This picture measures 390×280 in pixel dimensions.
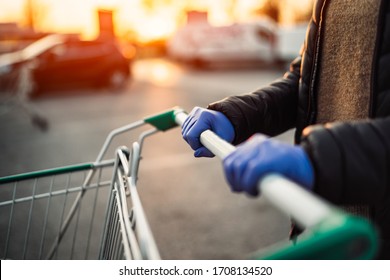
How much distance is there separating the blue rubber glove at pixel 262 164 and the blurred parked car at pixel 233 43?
48.1 feet

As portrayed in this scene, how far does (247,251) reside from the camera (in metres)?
2.75

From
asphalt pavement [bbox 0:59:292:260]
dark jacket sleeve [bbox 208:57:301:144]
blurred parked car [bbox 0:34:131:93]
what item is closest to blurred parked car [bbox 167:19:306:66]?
blurred parked car [bbox 0:34:131:93]

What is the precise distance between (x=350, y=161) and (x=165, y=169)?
12.3ft

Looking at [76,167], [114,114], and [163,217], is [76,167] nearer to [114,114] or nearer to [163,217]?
[163,217]

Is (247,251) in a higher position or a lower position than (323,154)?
lower

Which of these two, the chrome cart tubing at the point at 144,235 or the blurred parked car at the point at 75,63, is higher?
the chrome cart tubing at the point at 144,235

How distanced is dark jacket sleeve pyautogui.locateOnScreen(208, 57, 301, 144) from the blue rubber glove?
52cm

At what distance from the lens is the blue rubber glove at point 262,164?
77 centimetres

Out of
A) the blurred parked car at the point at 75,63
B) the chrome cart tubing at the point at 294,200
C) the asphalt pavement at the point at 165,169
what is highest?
the chrome cart tubing at the point at 294,200

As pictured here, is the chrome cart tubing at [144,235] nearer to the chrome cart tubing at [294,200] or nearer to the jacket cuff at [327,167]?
the chrome cart tubing at [294,200]

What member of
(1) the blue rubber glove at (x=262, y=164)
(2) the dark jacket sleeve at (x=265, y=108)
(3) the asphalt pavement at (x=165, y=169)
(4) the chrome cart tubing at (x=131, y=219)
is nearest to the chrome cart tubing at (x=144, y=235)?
(4) the chrome cart tubing at (x=131, y=219)

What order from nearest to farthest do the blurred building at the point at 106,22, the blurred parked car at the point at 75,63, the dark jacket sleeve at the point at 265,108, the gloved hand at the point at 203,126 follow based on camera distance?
1. the gloved hand at the point at 203,126
2. the dark jacket sleeve at the point at 265,108
3. the blurred parked car at the point at 75,63
4. the blurred building at the point at 106,22
